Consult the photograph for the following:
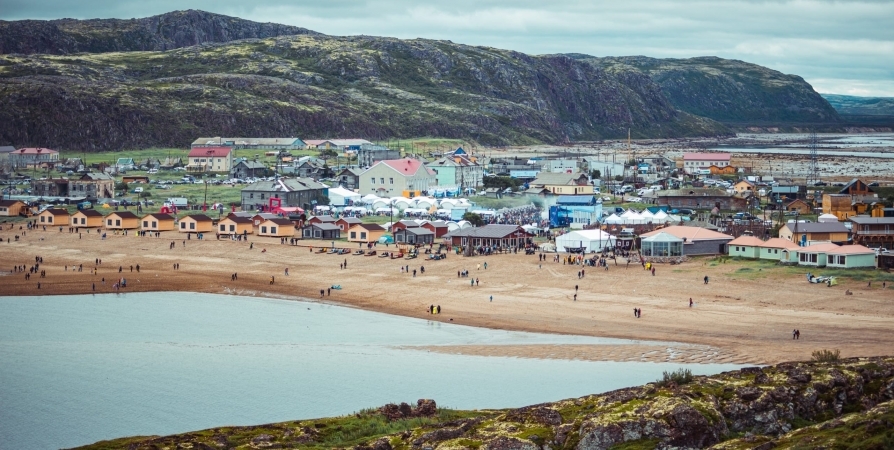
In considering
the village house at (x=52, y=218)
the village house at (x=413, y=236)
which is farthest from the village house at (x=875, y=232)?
the village house at (x=52, y=218)

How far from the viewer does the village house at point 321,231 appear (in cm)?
6569

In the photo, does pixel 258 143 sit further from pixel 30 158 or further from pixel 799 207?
pixel 799 207

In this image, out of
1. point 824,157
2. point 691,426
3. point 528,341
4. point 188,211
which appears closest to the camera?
point 691,426

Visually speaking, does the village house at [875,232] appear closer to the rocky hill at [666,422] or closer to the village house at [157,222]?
the rocky hill at [666,422]

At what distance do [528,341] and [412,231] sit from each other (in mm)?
26231

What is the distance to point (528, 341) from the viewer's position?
3812cm

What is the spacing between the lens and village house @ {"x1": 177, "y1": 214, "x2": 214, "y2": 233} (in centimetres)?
6806

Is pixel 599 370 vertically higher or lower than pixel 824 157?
lower

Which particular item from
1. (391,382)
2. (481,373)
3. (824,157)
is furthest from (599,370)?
(824,157)

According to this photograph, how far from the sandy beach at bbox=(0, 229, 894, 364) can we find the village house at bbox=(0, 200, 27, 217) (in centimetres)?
1246

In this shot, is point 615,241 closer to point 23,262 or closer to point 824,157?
point 23,262

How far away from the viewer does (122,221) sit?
69.9m

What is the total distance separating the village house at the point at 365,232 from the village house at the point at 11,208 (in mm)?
27406

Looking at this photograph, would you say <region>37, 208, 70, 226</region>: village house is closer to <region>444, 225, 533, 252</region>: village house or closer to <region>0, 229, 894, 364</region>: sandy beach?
<region>0, 229, 894, 364</region>: sandy beach
